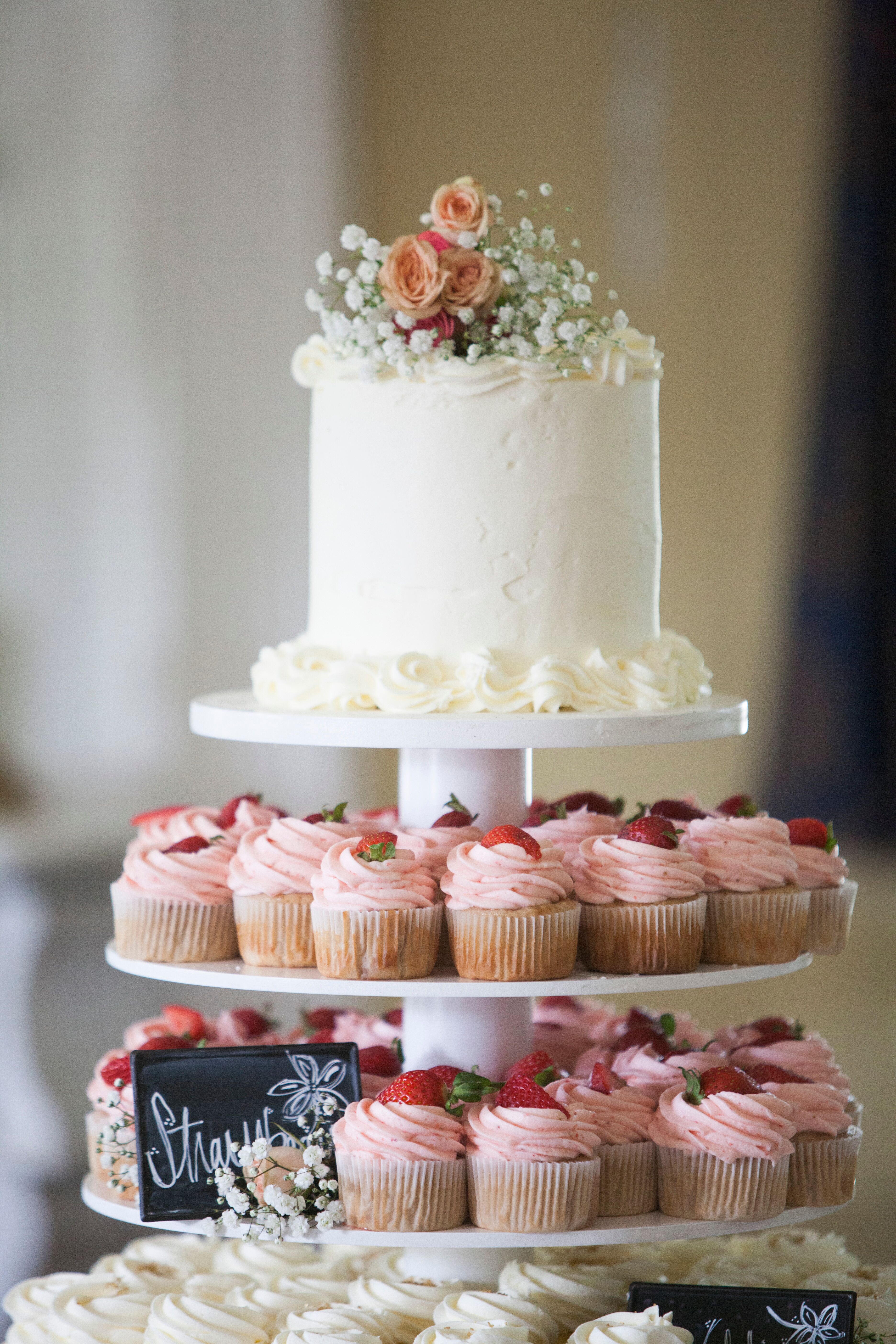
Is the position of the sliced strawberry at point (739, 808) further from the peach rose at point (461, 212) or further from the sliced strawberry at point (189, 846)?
the peach rose at point (461, 212)

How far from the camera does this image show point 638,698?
7.71 ft

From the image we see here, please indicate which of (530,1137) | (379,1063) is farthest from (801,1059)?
(379,1063)

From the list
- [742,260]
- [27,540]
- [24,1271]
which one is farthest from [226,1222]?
[742,260]

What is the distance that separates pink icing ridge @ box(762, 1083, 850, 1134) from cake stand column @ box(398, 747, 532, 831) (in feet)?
1.94

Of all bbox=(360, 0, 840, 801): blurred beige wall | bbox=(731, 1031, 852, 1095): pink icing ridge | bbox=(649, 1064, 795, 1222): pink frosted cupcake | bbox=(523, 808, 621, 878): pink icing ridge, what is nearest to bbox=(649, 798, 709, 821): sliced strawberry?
bbox=(523, 808, 621, 878): pink icing ridge

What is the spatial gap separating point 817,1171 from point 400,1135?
2.17 ft

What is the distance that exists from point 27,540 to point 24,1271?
2410 mm

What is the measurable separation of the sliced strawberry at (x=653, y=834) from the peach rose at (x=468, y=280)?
842 mm

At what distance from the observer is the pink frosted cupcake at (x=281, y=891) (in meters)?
2.30

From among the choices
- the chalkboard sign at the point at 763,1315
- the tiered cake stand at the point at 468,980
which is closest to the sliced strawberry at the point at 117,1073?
the tiered cake stand at the point at 468,980

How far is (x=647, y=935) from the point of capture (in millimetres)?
2242

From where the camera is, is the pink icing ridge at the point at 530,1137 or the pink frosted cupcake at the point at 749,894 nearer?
the pink icing ridge at the point at 530,1137

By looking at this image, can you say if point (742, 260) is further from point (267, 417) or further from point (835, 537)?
point (267, 417)

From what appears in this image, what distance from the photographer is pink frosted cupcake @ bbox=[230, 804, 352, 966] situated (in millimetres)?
2301
